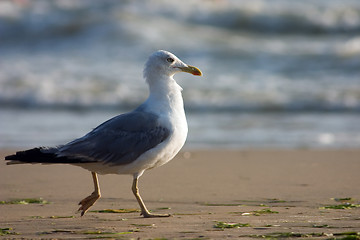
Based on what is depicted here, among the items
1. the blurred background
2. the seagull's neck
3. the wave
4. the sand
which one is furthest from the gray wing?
the wave

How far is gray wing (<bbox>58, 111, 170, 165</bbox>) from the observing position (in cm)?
433

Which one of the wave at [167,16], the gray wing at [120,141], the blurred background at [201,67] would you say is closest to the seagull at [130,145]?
the gray wing at [120,141]

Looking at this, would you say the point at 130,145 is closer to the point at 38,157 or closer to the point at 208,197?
the point at 38,157

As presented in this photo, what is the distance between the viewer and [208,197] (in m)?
5.04

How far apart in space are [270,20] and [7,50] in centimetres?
704

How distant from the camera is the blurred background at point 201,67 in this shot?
29.7ft

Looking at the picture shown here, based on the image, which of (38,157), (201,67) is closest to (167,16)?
(201,67)

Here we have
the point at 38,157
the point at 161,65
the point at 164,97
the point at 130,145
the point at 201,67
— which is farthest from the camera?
the point at 201,67

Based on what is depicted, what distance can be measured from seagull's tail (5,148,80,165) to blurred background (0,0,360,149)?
3.62 metres

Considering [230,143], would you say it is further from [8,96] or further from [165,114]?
[8,96]

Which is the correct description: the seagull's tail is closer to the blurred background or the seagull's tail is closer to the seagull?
the seagull

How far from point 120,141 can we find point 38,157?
591mm

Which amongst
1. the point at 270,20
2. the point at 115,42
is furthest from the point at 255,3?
the point at 115,42

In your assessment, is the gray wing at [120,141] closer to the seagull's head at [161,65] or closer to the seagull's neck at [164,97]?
the seagull's neck at [164,97]
